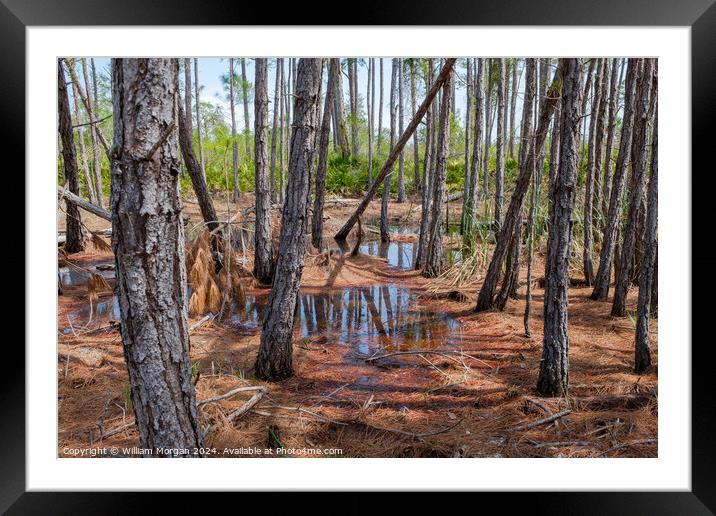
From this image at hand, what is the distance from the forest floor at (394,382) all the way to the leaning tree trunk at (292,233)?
19 centimetres

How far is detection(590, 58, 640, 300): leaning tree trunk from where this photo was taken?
16.6ft

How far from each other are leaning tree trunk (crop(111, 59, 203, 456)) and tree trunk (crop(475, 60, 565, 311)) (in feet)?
9.57

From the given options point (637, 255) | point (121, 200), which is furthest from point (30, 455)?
point (637, 255)

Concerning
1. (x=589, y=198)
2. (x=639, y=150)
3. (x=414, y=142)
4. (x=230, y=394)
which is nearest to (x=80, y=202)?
(x=230, y=394)

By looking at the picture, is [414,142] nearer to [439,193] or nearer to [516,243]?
[439,193]

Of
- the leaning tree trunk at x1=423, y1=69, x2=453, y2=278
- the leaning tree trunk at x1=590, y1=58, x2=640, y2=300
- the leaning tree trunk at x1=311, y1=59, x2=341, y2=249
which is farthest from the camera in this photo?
the leaning tree trunk at x1=311, y1=59, x2=341, y2=249

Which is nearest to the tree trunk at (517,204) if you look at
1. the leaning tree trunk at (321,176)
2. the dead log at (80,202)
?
the dead log at (80,202)

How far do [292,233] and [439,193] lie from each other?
10.9ft

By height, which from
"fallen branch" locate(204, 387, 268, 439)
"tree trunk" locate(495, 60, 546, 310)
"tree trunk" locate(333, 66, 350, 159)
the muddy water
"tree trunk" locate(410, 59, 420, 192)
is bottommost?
"fallen branch" locate(204, 387, 268, 439)

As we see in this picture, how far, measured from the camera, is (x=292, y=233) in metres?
3.77

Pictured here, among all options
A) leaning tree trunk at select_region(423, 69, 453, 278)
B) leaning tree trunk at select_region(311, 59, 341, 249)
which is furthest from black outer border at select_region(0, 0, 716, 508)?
leaning tree trunk at select_region(311, 59, 341, 249)

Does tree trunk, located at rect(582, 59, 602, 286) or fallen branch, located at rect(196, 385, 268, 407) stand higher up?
tree trunk, located at rect(582, 59, 602, 286)

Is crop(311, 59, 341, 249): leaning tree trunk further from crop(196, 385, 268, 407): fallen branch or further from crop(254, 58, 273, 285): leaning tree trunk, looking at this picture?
crop(196, 385, 268, 407): fallen branch
